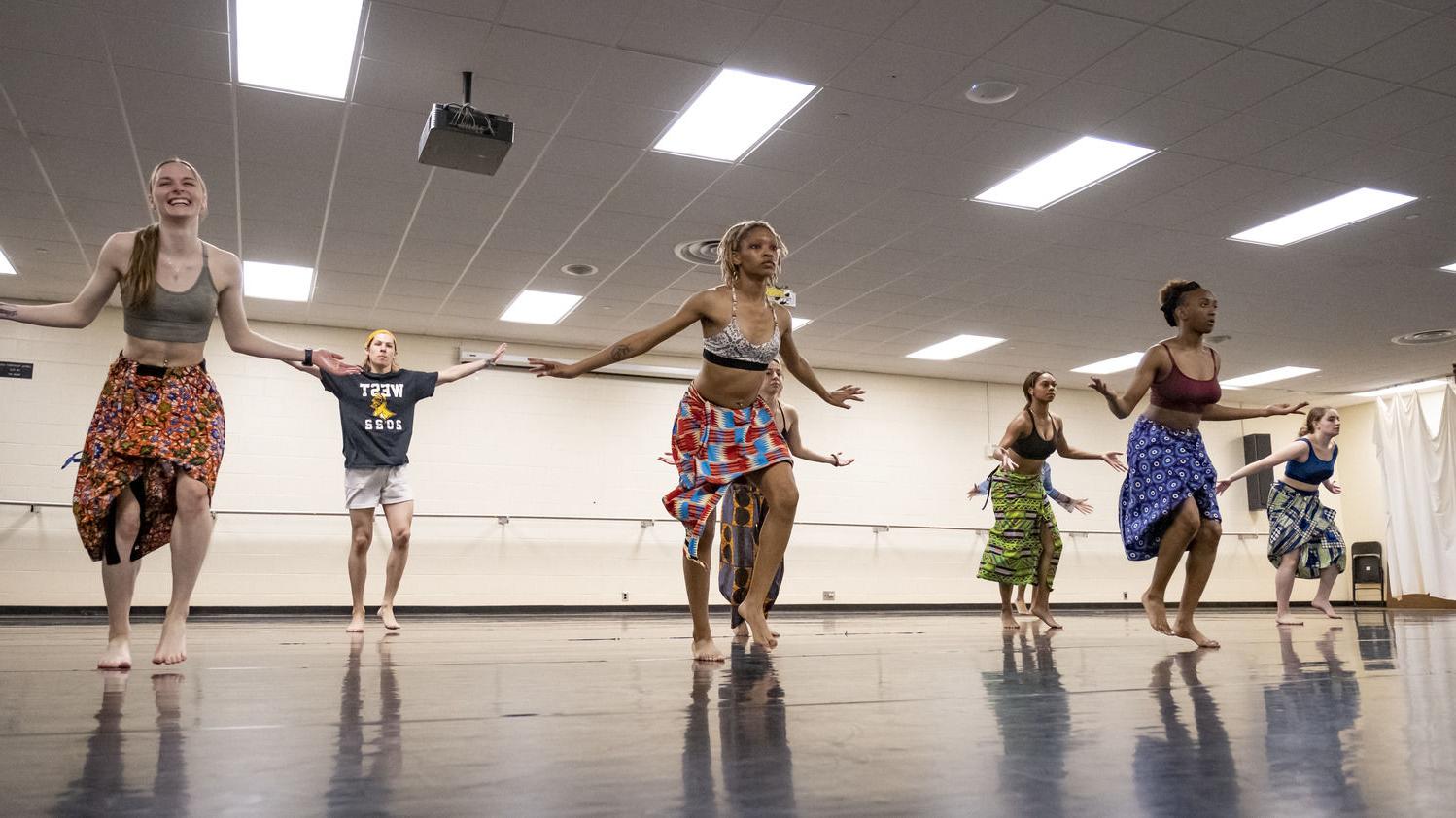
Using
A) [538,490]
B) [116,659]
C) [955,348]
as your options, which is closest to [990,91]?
[116,659]

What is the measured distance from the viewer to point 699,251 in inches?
321

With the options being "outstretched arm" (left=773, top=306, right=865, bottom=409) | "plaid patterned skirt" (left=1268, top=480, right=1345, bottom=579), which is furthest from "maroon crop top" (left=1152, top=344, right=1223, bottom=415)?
"plaid patterned skirt" (left=1268, top=480, right=1345, bottom=579)

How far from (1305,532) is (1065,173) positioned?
293cm

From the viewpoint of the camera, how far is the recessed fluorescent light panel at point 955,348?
36.6 ft

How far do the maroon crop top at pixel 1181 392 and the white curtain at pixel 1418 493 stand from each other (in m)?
11.4

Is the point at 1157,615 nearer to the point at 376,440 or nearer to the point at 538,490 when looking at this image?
the point at 376,440

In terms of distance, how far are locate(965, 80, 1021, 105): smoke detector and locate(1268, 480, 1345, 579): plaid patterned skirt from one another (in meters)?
3.46

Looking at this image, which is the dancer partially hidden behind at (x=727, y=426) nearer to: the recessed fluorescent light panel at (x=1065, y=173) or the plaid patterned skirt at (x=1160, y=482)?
the plaid patterned skirt at (x=1160, y=482)

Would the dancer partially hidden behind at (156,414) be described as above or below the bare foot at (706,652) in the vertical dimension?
above

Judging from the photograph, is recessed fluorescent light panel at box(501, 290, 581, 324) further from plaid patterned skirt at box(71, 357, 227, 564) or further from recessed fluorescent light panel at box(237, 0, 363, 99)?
plaid patterned skirt at box(71, 357, 227, 564)

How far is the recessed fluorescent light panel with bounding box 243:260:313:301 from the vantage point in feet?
28.6

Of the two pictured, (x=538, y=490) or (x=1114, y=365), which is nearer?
(x=538, y=490)

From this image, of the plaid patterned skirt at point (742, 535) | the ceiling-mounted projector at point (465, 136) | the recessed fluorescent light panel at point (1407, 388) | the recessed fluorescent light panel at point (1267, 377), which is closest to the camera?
the plaid patterned skirt at point (742, 535)

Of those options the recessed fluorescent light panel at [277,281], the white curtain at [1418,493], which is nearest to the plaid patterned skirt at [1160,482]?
the recessed fluorescent light panel at [277,281]
